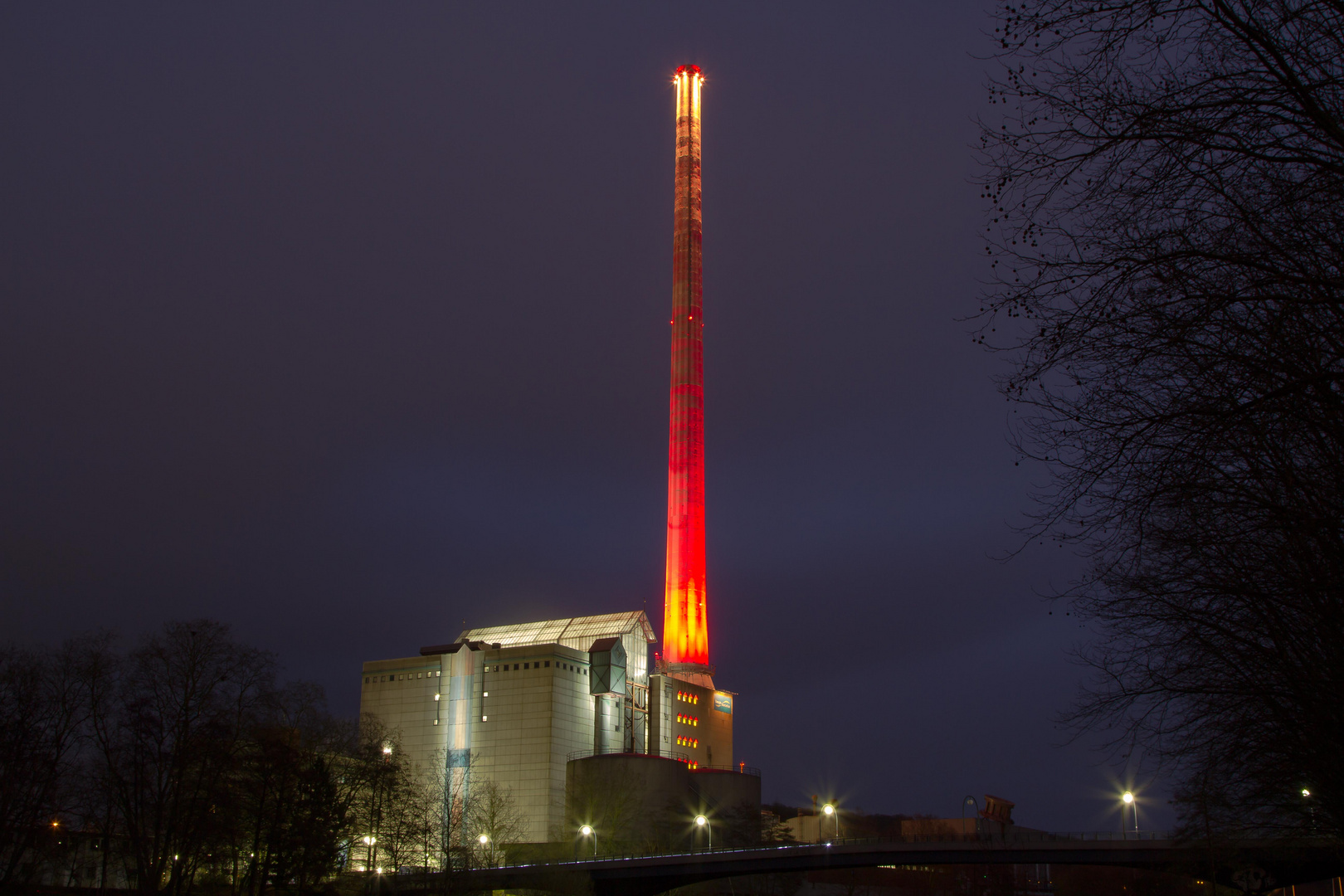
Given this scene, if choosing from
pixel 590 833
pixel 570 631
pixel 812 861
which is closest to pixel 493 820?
pixel 590 833

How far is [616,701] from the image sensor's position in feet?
484

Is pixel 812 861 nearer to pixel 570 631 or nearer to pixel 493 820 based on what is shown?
pixel 493 820

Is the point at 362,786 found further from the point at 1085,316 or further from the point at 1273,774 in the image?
the point at 1085,316

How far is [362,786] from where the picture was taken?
78.4m

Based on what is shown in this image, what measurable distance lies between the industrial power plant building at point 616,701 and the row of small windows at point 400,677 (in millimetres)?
204

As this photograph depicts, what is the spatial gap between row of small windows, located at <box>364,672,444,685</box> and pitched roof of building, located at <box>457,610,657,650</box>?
1362cm

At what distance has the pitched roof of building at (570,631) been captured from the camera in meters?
156

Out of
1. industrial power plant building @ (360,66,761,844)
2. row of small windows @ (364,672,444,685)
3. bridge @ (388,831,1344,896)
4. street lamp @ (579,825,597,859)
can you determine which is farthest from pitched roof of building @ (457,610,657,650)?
bridge @ (388,831,1344,896)

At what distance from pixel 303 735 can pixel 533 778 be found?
6137cm

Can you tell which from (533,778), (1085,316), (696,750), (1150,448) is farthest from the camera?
(696,750)

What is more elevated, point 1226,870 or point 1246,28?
point 1246,28

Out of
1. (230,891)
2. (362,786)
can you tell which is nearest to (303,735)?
(362,786)

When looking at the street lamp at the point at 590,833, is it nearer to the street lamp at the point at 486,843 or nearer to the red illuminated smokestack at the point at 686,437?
the street lamp at the point at 486,843

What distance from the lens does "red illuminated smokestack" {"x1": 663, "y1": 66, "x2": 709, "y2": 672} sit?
163250 millimetres
